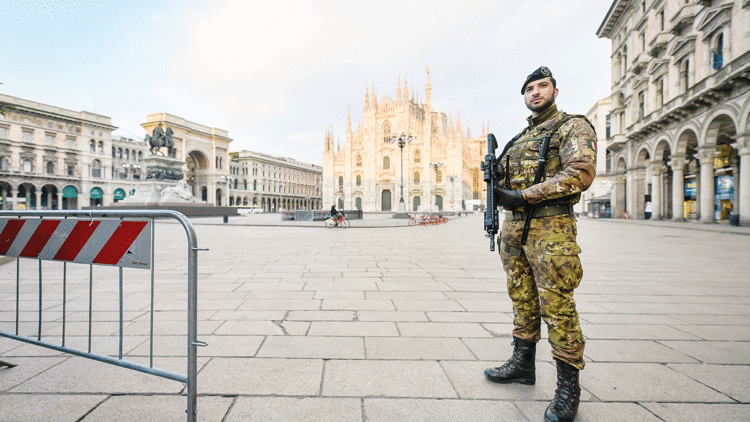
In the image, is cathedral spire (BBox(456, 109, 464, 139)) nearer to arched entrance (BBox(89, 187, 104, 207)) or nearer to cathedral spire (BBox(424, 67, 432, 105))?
cathedral spire (BBox(424, 67, 432, 105))

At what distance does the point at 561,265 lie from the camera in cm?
208

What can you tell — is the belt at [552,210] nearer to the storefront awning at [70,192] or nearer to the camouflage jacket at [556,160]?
the camouflage jacket at [556,160]

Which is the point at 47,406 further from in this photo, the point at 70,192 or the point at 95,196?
the point at 95,196

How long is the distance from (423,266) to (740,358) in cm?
467

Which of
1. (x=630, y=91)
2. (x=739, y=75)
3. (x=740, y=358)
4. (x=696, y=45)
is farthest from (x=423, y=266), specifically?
(x=630, y=91)

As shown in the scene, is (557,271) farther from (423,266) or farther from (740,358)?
(423,266)

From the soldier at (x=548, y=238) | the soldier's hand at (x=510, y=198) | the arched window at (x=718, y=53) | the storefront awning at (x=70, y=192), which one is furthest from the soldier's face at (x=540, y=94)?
the storefront awning at (x=70, y=192)

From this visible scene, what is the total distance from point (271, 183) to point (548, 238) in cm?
8197

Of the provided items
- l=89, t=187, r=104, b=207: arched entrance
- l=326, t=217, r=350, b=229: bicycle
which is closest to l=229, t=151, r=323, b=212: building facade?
l=89, t=187, r=104, b=207: arched entrance

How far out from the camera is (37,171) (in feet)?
154

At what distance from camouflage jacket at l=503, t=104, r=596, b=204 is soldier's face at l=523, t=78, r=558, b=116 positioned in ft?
0.19

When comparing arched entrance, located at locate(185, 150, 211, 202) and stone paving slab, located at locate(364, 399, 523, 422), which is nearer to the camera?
stone paving slab, located at locate(364, 399, 523, 422)

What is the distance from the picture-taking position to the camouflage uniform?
207 cm

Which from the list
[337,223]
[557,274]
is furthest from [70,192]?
[557,274]
